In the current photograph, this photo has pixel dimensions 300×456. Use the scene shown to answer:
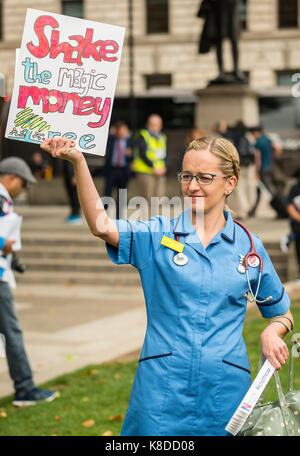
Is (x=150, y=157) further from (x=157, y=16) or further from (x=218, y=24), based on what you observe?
(x=157, y=16)

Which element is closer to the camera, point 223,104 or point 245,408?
point 245,408

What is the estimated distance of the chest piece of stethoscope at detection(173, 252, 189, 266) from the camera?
283 centimetres

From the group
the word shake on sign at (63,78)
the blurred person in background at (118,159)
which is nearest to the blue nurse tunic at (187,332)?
the word shake on sign at (63,78)

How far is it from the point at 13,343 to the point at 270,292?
11.0ft

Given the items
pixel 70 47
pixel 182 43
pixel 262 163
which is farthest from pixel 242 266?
pixel 182 43

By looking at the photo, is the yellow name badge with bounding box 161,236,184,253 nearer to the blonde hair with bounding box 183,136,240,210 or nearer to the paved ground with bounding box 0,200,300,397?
the blonde hair with bounding box 183,136,240,210

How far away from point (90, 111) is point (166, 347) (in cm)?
89

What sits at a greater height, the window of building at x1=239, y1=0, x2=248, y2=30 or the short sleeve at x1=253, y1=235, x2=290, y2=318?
the window of building at x1=239, y1=0, x2=248, y2=30

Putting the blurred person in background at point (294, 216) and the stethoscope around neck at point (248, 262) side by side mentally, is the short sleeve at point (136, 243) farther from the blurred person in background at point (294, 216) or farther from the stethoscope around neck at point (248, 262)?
the blurred person in background at point (294, 216)

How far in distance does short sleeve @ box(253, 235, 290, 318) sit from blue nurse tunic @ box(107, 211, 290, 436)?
0.04 m

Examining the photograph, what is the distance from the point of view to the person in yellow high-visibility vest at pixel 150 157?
13.4 meters

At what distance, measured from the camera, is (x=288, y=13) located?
121ft

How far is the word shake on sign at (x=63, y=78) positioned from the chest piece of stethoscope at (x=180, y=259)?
462 millimetres

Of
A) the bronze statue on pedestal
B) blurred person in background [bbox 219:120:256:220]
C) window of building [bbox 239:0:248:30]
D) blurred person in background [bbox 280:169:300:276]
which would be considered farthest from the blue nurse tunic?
window of building [bbox 239:0:248:30]
